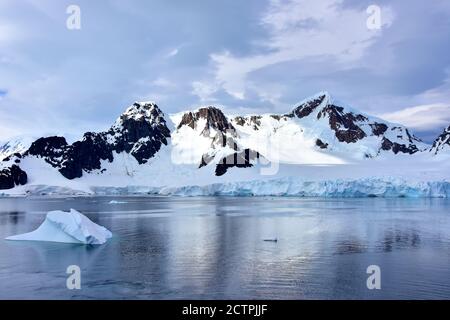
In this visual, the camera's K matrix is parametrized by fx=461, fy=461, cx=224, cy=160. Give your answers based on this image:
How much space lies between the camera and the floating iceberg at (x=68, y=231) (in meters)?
27.8

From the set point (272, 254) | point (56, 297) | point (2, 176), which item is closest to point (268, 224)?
point (272, 254)

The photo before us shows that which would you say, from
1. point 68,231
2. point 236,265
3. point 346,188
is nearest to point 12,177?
point 346,188

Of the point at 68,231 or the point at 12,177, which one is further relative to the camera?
the point at 12,177

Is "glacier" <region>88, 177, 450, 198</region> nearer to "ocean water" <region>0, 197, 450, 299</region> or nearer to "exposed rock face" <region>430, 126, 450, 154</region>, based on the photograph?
"ocean water" <region>0, 197, 450, 299</region>

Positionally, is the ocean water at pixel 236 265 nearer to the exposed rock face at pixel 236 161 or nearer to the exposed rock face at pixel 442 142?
the exposed rock face at pixel 236 161

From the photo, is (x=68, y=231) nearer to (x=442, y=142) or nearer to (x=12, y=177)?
(x=12, y=177)

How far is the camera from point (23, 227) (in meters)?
39.1

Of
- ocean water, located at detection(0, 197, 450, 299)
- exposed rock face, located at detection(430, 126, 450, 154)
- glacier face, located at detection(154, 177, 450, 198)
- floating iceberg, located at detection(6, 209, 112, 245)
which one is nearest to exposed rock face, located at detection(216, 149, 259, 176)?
glacier face, located at detection(154, 177, 450, 198)

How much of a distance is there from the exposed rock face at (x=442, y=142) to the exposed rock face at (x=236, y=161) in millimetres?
69366

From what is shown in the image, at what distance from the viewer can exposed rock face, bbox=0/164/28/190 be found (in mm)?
152875

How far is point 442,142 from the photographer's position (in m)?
178

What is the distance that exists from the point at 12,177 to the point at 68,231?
141542 mm

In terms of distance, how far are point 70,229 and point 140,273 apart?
10250 mm
